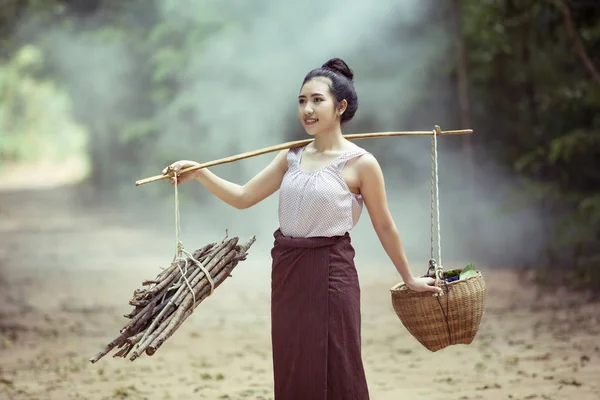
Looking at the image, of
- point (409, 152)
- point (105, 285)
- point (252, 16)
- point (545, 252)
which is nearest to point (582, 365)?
point (545, 252)

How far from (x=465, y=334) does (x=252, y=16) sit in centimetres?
1385

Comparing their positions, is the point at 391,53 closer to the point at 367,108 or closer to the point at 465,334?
the point at 367,108

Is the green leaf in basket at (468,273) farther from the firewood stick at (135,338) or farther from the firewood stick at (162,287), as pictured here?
the firewood stick at (135,338)

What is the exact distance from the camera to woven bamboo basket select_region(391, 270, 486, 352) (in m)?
3.26

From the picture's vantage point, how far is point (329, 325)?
10.2 feet

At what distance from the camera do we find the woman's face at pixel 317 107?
3150mm

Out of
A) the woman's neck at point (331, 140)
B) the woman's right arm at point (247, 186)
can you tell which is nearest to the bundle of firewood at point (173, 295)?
the woman's right arm at point (247, 186)

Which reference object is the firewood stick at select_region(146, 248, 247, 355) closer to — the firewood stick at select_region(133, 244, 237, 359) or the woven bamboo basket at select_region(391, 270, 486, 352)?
the firewood stick at select_region(133, 244, 237, 359)

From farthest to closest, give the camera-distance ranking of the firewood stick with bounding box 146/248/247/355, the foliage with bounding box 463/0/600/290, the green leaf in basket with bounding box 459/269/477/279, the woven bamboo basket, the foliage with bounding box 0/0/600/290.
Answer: the foliage with bounding box 0/0/600/290 → the foliage with bounding box 463/0/600/290 → the green leaf in basket with bounding box 459/269/477/279 → the woven bamboo basket → the firewood stick with bounding box 146/248/247/355

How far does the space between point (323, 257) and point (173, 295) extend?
591mm

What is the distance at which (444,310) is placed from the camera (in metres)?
3.27

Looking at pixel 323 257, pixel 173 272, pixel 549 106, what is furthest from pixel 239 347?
pixel 549 106

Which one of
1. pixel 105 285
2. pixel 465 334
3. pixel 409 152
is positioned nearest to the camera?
pixel 465 334

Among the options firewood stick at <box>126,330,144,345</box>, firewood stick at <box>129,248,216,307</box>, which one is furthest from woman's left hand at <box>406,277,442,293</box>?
firewood stick at <box>126,330,144,345</box>
